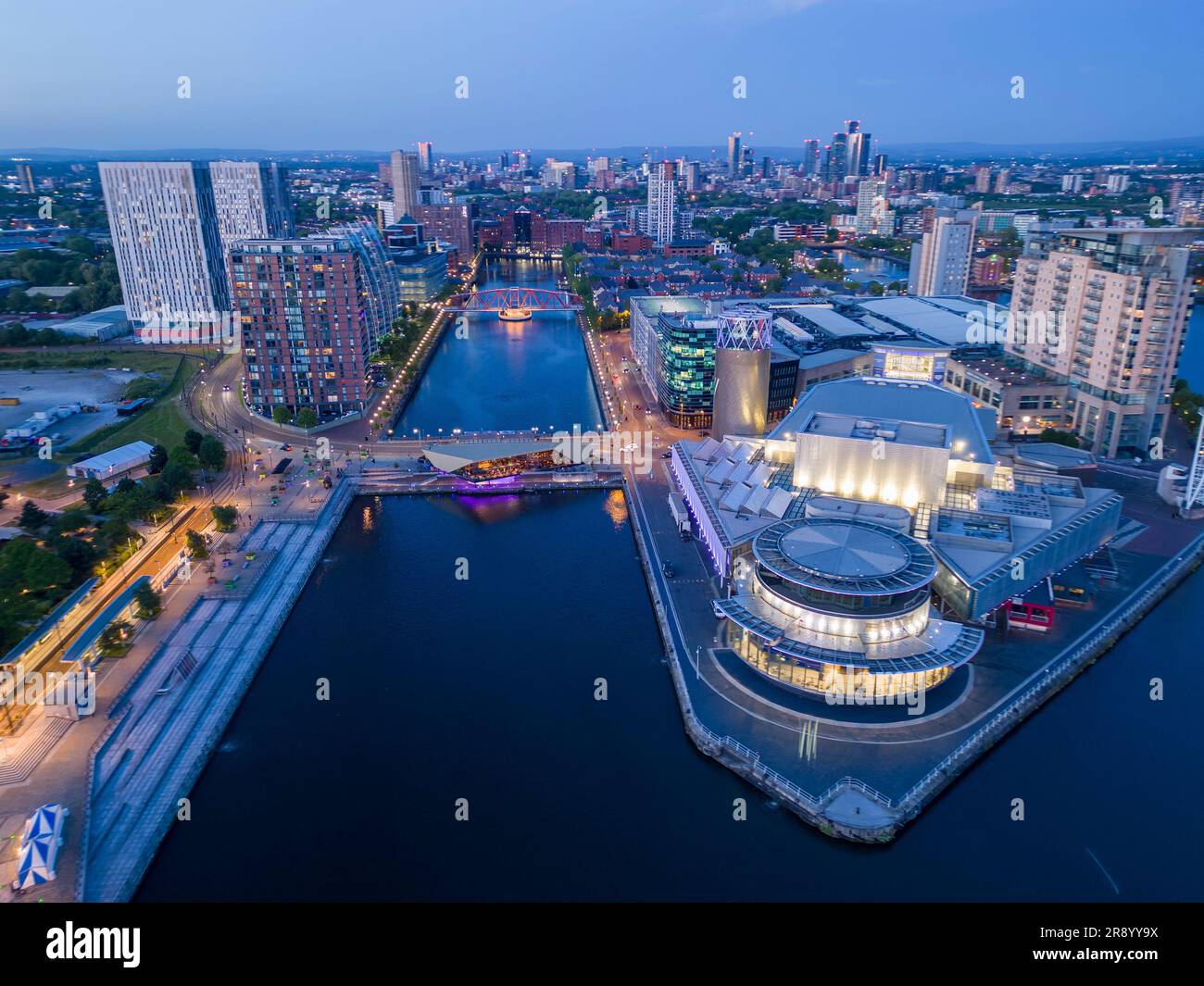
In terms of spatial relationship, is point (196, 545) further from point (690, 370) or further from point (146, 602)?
point (690, 370)

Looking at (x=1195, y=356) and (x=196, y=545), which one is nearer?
(x=196, y=545)

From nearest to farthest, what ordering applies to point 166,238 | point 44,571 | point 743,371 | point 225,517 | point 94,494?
point 44,571 < point 225,517 < point 94,494 < point 743,371 < point 166,238

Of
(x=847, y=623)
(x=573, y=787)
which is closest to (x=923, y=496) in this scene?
(x=847, y=623)

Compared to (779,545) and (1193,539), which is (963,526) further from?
(1193,539)

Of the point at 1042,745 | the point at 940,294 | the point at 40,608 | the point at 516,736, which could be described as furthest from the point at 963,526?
the point at 940,294

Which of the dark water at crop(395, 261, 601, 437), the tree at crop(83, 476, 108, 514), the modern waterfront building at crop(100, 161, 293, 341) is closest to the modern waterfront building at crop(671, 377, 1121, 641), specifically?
the dark water at crop(395, 261, 601, 437)

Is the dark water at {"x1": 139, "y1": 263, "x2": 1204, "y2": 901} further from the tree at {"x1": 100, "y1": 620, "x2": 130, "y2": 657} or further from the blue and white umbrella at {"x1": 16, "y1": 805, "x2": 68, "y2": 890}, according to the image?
the tree at {"x1": 100, "y1": 620, "x2": 130, "y2": 657}
